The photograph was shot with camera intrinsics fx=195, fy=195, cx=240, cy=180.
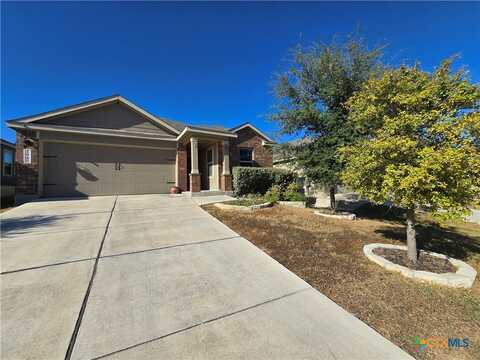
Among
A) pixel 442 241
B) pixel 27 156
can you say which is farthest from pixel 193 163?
pixel 442 241

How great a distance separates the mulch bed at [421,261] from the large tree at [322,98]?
9.82 ft

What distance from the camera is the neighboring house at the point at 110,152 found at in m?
9.12

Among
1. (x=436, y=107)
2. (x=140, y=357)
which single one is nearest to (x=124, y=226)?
(x=140, y=357)

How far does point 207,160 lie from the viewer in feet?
43.2

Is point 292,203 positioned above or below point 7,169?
below

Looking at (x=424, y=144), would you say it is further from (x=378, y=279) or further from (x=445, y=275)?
(x=378, y=279)

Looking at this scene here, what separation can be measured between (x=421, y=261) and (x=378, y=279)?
1.29m

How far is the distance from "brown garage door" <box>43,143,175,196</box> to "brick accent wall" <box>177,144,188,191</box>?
1.27 feet

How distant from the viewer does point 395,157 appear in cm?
334

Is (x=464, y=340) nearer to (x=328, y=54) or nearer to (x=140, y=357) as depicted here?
(x=140, y=357)

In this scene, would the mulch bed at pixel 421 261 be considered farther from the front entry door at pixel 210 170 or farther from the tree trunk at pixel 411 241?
the front entry door at pixel 210 170

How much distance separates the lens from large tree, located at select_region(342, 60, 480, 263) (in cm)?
288

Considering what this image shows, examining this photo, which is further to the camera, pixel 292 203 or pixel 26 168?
pixel 292 203

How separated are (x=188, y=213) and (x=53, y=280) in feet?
13.3
